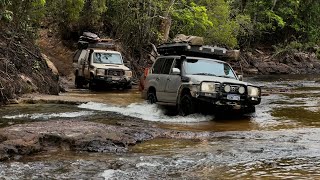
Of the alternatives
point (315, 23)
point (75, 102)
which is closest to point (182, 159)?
point (75, 102)

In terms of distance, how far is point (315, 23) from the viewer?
47875 millimetres

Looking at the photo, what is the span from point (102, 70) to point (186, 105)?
9.52 metres

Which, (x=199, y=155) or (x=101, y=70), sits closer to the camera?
(x=199, y=155)

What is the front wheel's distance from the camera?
11.5 meters

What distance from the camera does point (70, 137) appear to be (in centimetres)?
764

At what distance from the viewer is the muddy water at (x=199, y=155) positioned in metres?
5.88

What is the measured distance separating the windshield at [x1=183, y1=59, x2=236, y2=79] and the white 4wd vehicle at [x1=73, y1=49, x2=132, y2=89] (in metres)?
8.81

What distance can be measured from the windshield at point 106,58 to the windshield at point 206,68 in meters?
9.75

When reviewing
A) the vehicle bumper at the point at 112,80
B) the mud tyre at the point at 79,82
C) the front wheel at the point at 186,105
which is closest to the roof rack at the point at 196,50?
the front wheel at the point at 186,105

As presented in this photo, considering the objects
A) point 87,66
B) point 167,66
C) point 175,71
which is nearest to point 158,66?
point 167,66

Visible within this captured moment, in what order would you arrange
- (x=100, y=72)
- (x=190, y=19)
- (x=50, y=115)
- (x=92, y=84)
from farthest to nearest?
(x=190, y=19)
(x=92, y=84)
(x=100, y=72)
(x=50, y=115)

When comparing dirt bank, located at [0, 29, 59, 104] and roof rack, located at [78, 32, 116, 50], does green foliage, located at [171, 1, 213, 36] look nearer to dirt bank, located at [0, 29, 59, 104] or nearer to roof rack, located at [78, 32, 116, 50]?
roof rack, located at [78, 32, 116, 50]

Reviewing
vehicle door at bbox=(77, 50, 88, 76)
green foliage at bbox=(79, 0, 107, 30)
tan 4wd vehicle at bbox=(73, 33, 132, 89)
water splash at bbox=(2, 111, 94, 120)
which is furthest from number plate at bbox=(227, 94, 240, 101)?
green foliage at bbox=(79, 0, 107, 30)

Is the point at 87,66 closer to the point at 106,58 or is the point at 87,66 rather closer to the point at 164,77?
the point at 106,58
